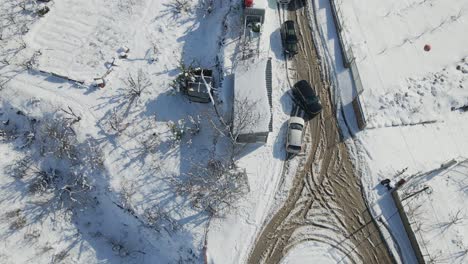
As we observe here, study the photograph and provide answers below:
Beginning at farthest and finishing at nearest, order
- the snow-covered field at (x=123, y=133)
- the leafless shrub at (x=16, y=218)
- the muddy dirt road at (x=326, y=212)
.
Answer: the leafless shrub at (x=16, y=218), the snow-covered field at (x=123, y=133), the muddy dirt road at (x=326, y=212)

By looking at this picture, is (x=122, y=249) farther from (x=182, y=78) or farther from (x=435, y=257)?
(x=435, y=257)

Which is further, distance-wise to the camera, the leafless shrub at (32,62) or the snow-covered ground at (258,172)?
the leafless shrub at (32,62)

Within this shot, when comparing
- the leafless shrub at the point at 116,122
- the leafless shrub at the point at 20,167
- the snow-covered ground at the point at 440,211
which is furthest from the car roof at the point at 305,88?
the leafless shrub at the point at 20,167

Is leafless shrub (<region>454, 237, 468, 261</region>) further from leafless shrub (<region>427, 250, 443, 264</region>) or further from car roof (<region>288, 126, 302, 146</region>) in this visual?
car roof (<region>288, 126, 302, 146</region>)

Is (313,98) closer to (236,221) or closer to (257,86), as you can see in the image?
(257,86)

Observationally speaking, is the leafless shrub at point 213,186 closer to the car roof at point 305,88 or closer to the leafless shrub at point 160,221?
the leafless shrub at point 160,221

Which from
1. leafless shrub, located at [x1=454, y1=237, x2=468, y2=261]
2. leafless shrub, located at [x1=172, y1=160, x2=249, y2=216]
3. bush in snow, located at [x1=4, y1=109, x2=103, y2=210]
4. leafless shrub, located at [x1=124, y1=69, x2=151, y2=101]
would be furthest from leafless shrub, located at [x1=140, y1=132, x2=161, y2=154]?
leafless shrub, located at [x1=454, y1=237, x2=468, y2=261]

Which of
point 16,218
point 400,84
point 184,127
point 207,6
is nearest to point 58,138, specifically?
point 16,218
